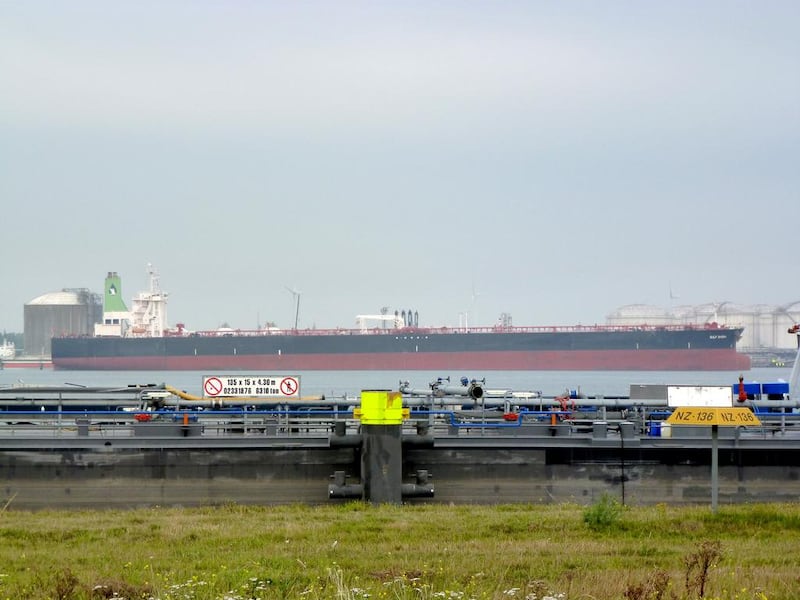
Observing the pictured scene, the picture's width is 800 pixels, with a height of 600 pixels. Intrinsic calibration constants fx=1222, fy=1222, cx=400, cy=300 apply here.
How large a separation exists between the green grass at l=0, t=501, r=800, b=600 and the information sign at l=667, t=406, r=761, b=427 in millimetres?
1209

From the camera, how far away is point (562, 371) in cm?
15875

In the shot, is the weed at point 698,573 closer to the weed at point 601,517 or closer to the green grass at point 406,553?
the green grass at point 406,553

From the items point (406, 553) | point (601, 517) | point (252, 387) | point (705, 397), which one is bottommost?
point (406, 553)

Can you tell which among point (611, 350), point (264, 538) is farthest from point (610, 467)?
point (611, 350)

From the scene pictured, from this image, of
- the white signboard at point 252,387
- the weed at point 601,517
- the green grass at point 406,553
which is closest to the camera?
the green grass at point 406,553

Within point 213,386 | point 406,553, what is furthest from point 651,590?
point 213,386

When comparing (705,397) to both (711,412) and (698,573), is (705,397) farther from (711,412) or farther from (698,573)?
(698,573)

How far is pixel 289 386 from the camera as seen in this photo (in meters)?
27.2

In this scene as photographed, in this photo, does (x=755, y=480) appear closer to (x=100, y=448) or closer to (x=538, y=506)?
(x=538, y=506)

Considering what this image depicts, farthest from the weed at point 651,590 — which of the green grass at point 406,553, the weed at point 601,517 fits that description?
the weed at point 601,517

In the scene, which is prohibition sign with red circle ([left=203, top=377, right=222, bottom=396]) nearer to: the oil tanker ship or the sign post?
the sign post

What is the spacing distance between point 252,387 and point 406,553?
14969 mm

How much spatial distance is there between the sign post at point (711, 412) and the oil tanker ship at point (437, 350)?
12929 cm

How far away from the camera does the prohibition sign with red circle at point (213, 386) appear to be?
27.2 m
